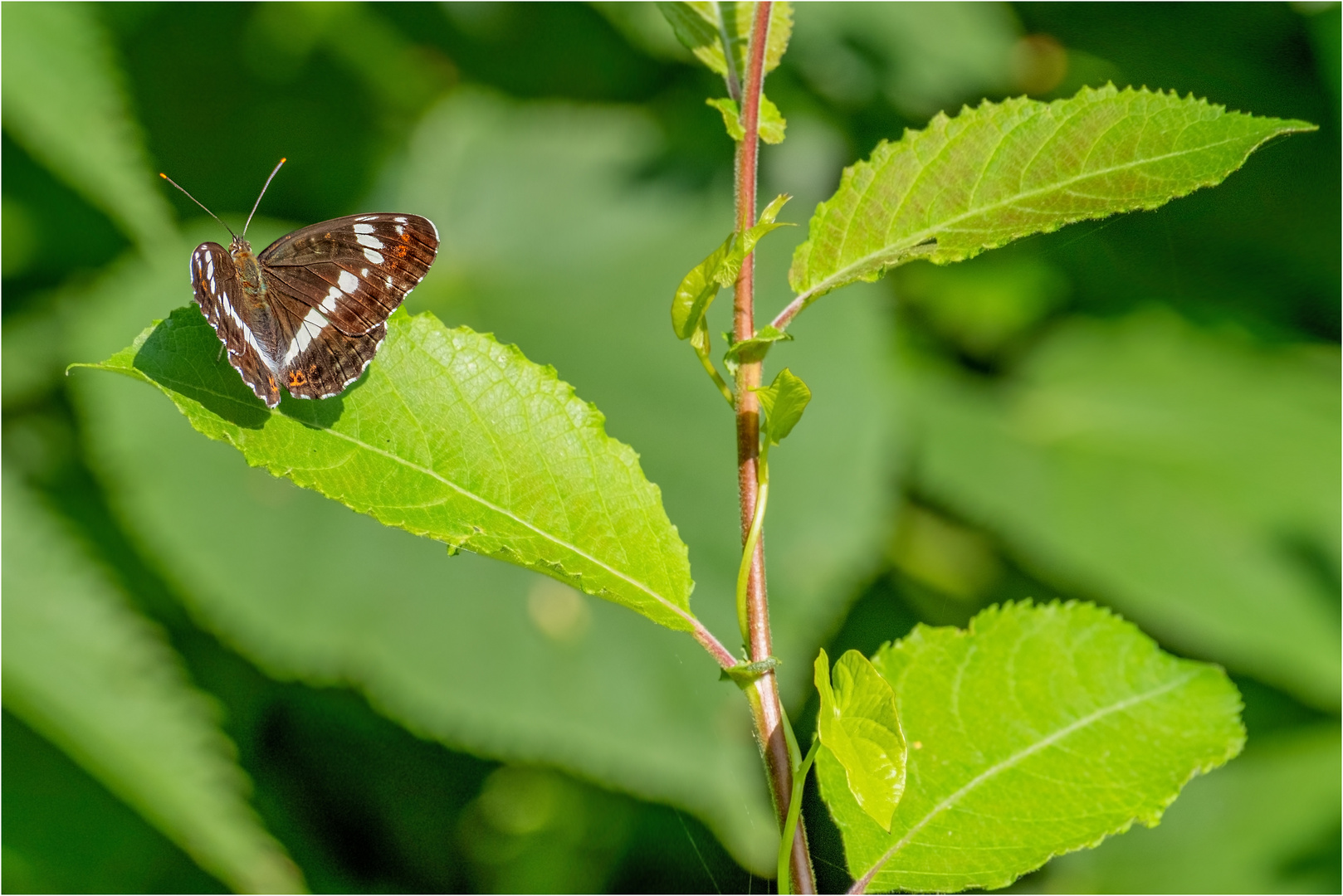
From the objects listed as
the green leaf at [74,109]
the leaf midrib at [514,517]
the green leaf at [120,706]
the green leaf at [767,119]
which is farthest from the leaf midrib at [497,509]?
the green leaf at [74,109]

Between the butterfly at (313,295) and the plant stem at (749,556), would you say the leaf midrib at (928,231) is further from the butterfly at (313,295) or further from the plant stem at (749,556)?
the butterfly at (313,295)

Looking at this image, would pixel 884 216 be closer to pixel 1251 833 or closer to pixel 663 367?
pixel 663 367

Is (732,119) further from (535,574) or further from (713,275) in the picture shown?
(535,574)

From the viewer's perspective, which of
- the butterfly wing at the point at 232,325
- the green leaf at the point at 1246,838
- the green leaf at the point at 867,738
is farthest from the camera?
the green leaf at the point at 1246,838

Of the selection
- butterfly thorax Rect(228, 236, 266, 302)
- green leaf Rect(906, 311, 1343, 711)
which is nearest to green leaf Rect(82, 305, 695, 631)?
butterfly thorax Rect(228, 236, 266, 302)

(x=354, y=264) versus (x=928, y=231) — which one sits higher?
(x=928, y=231)

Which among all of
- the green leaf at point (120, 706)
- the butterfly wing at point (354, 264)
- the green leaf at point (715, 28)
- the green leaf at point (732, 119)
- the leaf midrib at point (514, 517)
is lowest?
the green leaf at point (120, 706)

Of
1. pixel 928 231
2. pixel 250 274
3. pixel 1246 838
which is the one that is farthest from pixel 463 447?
pixel 1246 838

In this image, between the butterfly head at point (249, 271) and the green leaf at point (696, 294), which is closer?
the green leaf at point (696, 294)
